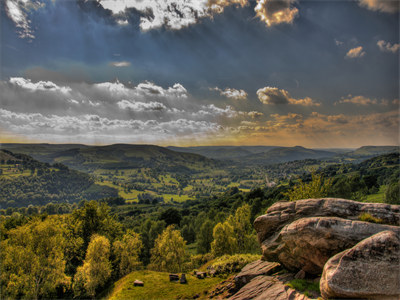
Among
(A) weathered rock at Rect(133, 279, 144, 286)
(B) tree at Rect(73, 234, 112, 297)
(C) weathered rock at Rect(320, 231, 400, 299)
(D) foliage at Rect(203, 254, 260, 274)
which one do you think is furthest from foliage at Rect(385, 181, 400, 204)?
(B) tree at Rect(73, 234, 112, 297)

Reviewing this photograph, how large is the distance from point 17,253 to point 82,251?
18.2 meters

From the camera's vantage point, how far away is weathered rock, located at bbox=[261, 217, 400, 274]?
16594 millimetres

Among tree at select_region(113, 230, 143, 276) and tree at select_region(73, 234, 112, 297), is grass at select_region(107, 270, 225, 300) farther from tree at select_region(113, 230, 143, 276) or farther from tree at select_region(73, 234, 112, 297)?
tree at select_region(113, 230, 143, 276)

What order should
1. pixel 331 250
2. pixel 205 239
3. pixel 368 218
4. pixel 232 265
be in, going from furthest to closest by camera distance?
pixel 205 239 < pixel 232 265 < pixel 368 218 < pixel 331 250

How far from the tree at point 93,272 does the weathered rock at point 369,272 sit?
40.4 meters

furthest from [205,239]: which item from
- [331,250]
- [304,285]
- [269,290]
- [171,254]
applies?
[331,250]

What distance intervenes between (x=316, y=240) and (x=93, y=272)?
1656 inches

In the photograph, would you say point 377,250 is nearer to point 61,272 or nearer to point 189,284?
point 189,284

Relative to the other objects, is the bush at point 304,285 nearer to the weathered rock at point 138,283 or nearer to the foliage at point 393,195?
the weathered rock at point 138,283

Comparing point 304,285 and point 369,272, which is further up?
point 369,272

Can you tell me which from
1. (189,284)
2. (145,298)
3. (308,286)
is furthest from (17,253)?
(308,286)

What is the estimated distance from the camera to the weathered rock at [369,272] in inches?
508

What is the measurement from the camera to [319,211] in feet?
67.4

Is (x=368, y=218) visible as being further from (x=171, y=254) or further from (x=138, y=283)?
(x=171, y=254)
